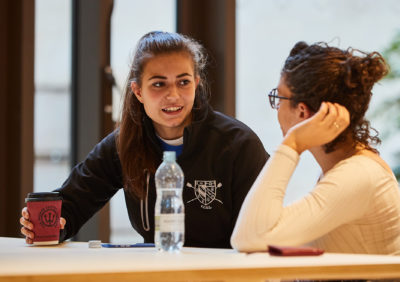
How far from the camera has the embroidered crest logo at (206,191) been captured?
2152mm

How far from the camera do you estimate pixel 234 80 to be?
3.63 metres

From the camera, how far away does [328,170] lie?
5.53 feet

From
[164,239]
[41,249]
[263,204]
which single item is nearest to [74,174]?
[41,249]

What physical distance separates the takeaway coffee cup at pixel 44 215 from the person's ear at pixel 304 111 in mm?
781

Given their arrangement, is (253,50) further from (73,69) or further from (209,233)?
(209,233)

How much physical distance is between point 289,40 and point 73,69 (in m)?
1.32

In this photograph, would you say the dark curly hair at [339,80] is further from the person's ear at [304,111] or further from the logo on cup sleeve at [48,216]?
the logo on cup sleeve at [48,216]

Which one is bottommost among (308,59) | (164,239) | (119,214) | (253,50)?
(119,214)

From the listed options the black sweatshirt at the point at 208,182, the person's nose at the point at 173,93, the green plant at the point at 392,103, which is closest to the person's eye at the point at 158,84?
the person's nose at the point at 173,93

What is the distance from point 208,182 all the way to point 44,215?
1.81 ft

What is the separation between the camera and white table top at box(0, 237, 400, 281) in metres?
1.24

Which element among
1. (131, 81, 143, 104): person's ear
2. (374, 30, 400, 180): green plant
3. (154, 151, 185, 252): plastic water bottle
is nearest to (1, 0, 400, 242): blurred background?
(374, 30, 400, 180): green plant

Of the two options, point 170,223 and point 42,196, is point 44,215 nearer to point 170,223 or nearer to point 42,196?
point 42,196

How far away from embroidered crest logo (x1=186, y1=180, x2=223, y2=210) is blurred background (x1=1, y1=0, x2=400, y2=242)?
4.09 ft
